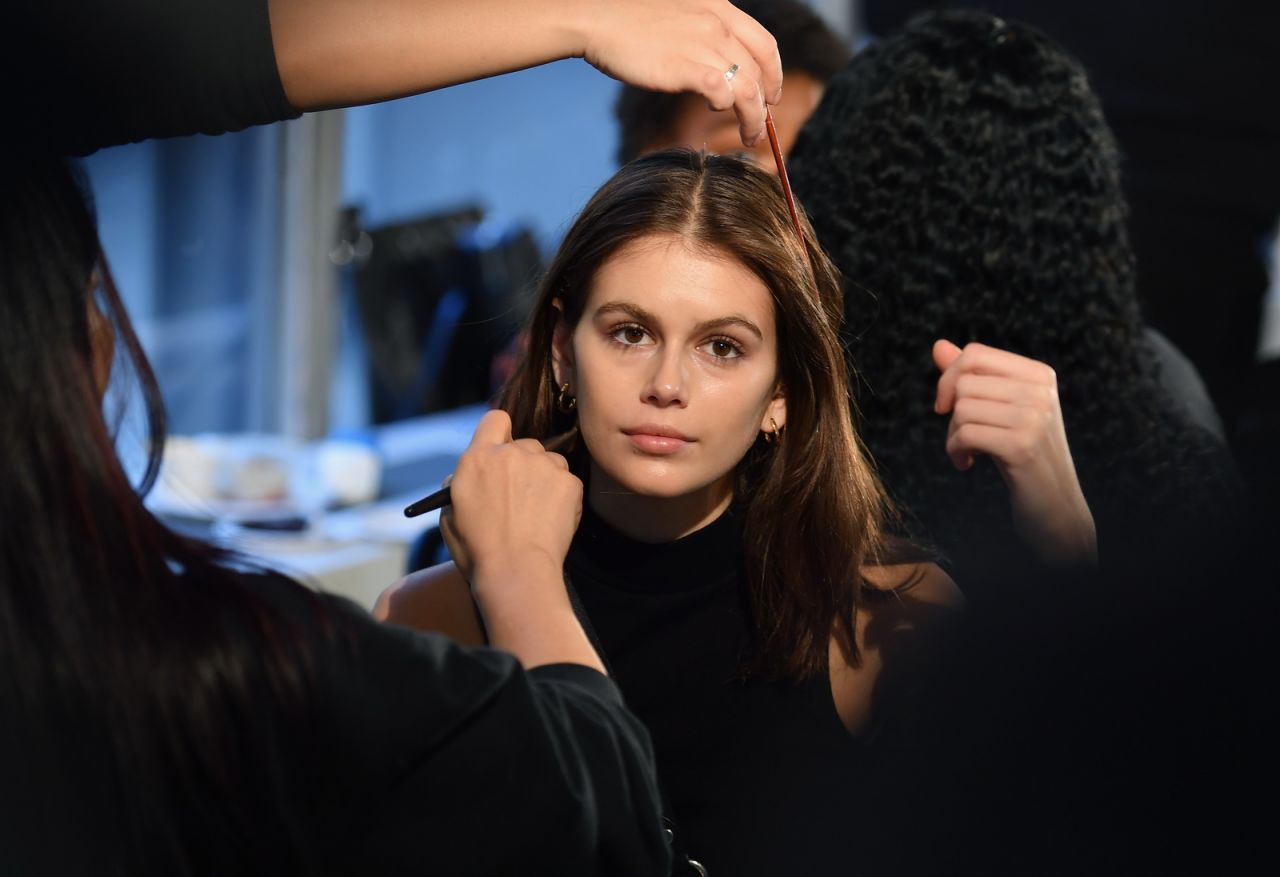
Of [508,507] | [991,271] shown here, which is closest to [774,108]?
[991,271]

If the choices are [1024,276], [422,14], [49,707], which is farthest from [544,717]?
[1024,276]

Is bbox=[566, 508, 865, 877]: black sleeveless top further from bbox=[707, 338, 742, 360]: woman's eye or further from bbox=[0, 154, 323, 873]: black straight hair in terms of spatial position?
bbox=[0, 154, 323, 873]: black straight hair

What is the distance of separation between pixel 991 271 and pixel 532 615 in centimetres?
72

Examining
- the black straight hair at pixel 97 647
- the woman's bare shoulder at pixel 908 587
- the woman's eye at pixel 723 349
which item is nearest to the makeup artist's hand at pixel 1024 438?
the woman's bare shoulder at pixel 908 587

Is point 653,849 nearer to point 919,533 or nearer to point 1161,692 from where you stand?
point 1161,692

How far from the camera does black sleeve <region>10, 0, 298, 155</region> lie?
0.84 metres

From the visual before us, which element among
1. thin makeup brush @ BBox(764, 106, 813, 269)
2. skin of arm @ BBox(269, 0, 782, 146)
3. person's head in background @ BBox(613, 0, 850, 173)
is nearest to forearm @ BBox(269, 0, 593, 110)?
skin of arm @ BBox(269, 0, 782, 146)

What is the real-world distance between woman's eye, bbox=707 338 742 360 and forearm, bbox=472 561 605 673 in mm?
358

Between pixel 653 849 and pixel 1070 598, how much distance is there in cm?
39

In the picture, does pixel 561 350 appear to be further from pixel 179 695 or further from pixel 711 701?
pixel 179 695

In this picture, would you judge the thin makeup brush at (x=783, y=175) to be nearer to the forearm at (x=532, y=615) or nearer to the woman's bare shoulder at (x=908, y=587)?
the woman's bare shoulder at (x=908, y=587)

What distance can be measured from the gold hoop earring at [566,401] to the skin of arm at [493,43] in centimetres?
39

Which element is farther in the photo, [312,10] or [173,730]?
[312,10]

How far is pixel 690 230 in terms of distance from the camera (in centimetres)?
130
